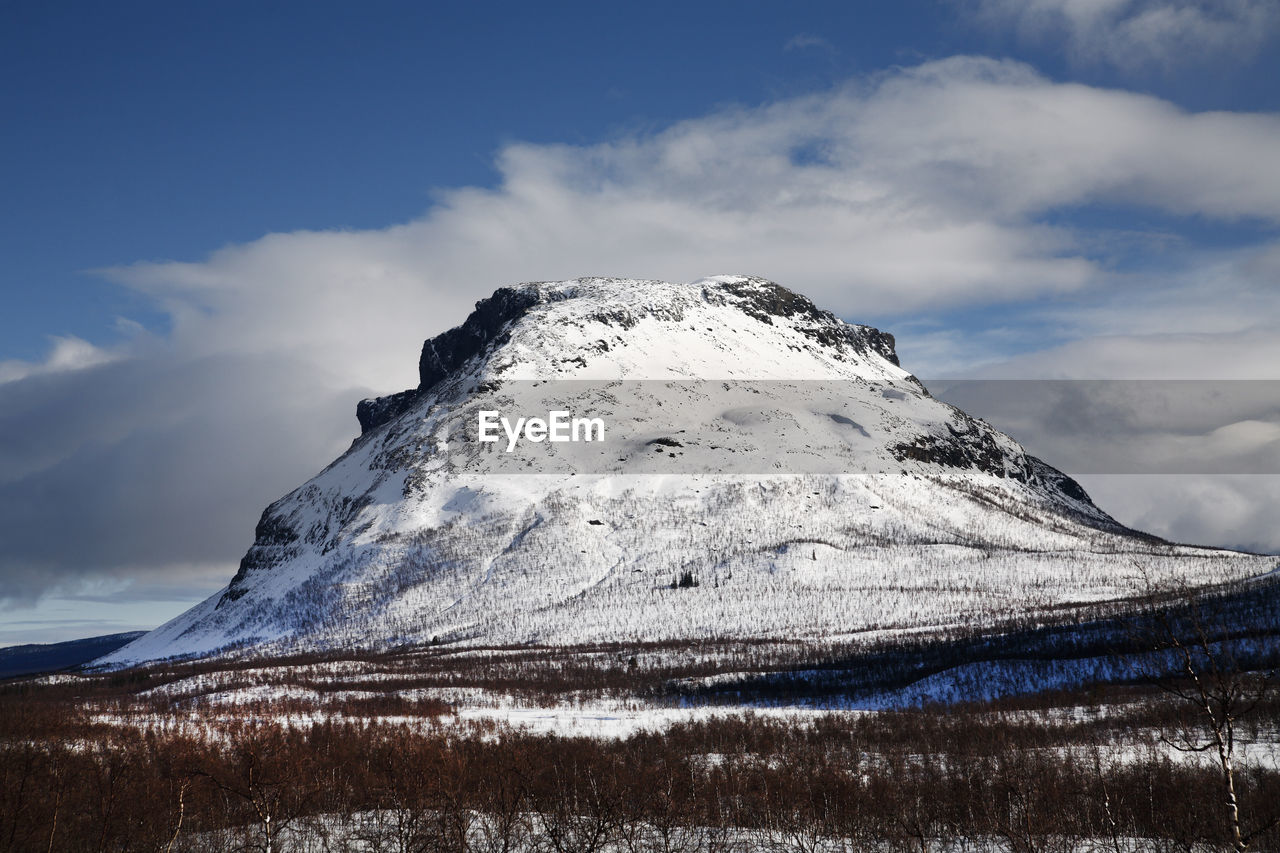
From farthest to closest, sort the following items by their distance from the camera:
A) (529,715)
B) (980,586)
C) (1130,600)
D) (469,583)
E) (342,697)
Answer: (469,583), (980,586), (1130,600), (342,697), (529,715)

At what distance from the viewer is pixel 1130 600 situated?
511 ft

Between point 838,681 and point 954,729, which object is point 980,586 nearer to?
point 838,681

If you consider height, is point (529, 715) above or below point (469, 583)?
below

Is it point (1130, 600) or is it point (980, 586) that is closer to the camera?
point (1130, 600)

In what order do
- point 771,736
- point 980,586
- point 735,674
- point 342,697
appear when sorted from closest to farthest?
point 771,736
point 342,697
point 735,674
point 980,586

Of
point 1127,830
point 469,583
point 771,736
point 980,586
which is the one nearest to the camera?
point 1127,830

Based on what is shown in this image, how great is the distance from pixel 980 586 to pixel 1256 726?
122m

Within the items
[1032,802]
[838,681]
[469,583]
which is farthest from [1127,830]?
[469,583]

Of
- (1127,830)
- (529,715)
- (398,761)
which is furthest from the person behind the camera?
(529,715)

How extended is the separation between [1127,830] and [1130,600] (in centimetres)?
13314

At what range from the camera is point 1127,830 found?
38156 mm

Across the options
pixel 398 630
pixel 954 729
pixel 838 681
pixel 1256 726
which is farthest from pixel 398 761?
pixel 398 630

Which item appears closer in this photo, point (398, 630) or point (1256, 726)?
point (1256, 726)

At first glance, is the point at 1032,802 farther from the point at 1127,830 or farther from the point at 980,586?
the point at 980,586
